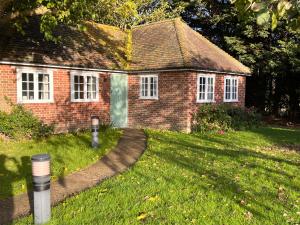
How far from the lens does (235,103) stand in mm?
21672

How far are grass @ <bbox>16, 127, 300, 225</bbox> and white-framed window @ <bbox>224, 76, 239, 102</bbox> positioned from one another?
9627 mm

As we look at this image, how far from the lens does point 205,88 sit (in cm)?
1905

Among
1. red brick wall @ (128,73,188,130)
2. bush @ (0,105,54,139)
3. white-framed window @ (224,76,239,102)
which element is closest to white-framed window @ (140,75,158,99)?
red brick wall @ (128,73,188,130)

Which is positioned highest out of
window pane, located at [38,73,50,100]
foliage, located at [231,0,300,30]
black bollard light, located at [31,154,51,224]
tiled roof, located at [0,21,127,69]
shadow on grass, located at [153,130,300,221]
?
tiled roof, located at [0,21,127,69]

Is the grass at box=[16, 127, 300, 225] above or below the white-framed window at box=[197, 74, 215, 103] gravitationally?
below

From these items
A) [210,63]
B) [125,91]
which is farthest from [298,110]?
[125,91]

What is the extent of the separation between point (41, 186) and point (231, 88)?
55.9 ft

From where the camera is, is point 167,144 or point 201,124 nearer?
point 167,144

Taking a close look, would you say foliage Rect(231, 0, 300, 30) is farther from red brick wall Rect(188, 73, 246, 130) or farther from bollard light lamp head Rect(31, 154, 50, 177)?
red brick wall Rect(188, 73, 246, 130)

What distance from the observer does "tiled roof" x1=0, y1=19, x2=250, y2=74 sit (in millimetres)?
16344

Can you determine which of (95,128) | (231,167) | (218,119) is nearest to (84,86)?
(95,128)

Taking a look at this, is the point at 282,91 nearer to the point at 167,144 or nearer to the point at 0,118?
the point at 167,144

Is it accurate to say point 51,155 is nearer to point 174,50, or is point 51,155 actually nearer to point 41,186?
point 41,186

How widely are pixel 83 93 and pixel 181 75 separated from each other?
467 cm
